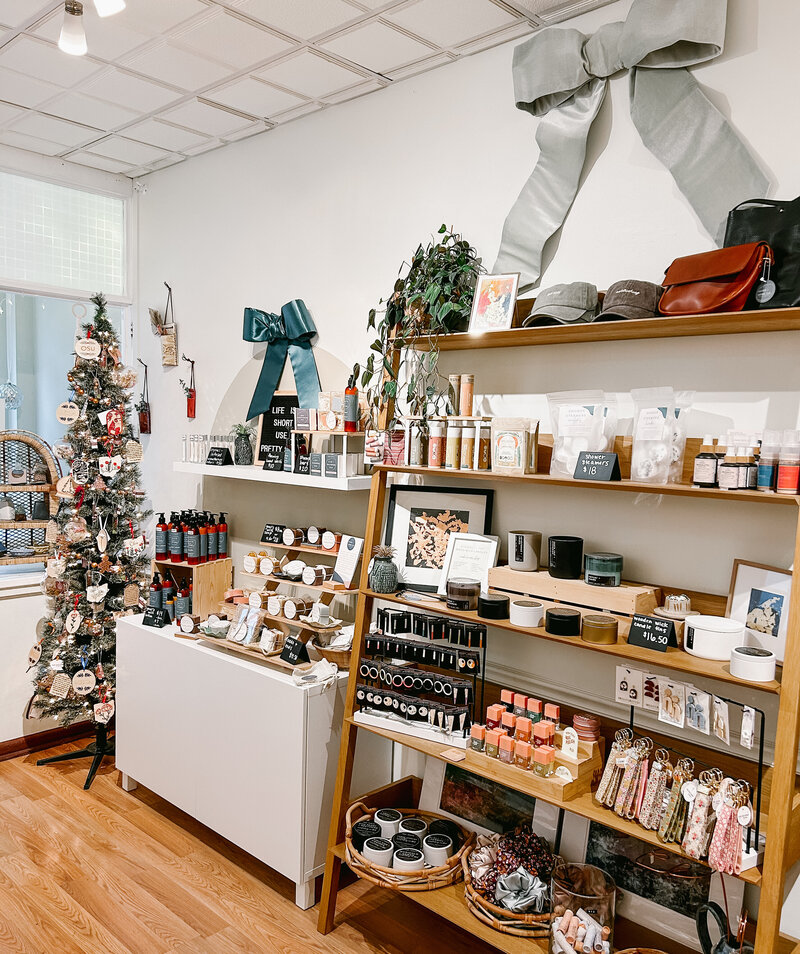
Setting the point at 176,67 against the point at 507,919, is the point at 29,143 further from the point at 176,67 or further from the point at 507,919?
the point at 507,919

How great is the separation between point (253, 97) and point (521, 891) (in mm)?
2987

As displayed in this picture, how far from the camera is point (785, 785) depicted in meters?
1.65

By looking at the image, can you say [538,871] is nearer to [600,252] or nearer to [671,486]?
[671,486]

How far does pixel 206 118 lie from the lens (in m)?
3.32

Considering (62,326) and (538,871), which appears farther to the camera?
(62,326)

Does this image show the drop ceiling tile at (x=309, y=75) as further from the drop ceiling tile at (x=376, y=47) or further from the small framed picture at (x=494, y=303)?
the small framed picture at (x=494, y=303)

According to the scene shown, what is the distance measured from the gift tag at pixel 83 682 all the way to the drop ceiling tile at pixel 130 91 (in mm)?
2552

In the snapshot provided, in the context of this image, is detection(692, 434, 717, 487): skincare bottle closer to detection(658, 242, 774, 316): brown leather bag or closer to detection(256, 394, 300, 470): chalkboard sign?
detection(658, 242, 774, 316): brown leather bag

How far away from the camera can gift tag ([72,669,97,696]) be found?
371 cm

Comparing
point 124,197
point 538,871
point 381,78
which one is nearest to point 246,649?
point 538,871

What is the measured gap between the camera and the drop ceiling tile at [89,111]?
3189 mm

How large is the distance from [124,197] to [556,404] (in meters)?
3.14

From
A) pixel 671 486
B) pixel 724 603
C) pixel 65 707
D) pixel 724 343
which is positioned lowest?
pixel 65 707

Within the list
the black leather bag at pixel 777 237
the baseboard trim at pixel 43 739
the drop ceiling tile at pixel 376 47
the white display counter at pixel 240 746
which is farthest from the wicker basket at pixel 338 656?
the drop ceiling tile at pixel 376 47
